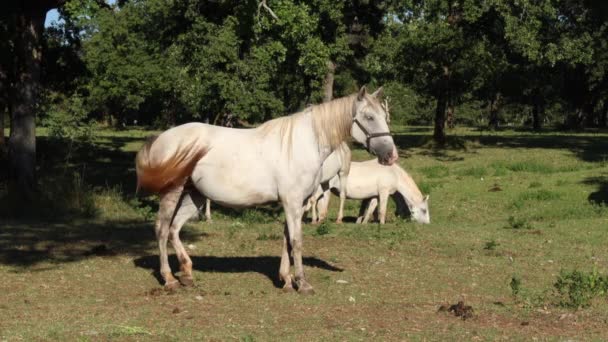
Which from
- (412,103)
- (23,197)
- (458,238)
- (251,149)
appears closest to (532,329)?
(251,149)

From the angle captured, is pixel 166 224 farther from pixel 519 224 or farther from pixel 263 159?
pixel 519 224

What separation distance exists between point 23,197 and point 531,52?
23.6 m

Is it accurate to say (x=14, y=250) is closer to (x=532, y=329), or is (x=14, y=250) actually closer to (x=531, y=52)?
(x=532, y=329)

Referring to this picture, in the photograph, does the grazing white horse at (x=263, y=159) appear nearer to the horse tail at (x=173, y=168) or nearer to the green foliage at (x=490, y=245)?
the horse tail at (x=173, y=168)

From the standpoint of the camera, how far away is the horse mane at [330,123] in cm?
1105

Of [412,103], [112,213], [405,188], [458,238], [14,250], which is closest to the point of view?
[14,250]

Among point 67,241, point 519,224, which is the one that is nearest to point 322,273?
point 67,241

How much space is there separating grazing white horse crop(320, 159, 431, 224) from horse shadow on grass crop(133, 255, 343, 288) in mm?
6472

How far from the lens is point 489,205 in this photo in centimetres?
2248

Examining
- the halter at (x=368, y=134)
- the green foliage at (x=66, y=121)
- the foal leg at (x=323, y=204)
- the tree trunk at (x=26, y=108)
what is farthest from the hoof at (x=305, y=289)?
the green foliage at (x=66, y=121)

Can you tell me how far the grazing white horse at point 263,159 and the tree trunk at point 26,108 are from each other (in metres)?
9.44

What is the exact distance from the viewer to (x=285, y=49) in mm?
24906

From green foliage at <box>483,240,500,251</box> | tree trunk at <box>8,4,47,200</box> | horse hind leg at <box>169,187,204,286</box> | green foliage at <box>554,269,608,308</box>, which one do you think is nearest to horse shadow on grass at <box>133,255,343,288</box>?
horse hind leg at <box>169,187,204,286</box>

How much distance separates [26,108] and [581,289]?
14109 millimetres
